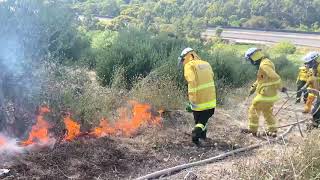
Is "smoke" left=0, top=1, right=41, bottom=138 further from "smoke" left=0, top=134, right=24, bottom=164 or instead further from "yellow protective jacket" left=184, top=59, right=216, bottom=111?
"yellow protective jacket" left=184, top=59, right=216, bottom=111

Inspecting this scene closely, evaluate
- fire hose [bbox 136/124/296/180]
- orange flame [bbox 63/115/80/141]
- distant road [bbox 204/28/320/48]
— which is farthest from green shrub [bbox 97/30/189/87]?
distant road [bbox 204/28/320/48]

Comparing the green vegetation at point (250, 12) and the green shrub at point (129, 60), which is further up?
the green shrub at point (129, 60)

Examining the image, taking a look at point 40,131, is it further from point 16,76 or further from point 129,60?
point 129,60

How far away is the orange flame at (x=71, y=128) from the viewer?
6.59 metres

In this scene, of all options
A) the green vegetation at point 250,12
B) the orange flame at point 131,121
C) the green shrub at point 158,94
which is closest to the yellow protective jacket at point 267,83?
the green shrub at point 158,94

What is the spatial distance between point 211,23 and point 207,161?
5357 centimetres

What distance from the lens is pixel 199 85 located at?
23.2ft

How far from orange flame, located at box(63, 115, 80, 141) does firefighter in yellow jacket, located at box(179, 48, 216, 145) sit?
2.02 meters

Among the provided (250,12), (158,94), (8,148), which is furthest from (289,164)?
(250,12)

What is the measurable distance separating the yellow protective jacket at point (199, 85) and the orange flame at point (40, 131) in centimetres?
245

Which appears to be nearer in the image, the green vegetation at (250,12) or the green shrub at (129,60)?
the green shrub at (129,60)

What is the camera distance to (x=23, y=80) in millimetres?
6586

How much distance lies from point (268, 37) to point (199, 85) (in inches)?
1794

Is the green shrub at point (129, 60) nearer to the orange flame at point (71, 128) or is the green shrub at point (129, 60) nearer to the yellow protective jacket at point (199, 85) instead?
the yellow protective jacket at point (199, 85)
